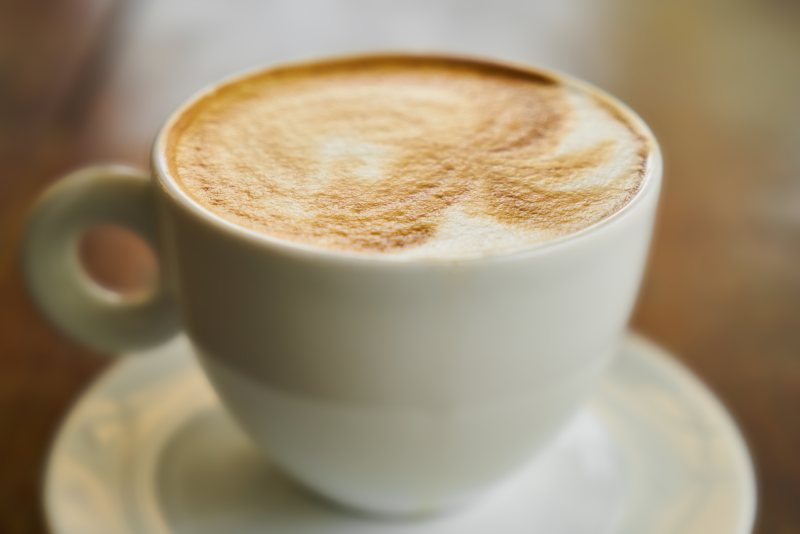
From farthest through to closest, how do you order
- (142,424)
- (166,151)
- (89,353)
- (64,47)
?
(64,47) → (89,353) → (142,424) → (166,151)

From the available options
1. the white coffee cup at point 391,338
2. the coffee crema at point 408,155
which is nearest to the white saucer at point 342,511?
the white coffee cup at point 391,338

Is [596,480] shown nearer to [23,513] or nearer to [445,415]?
[445,415]

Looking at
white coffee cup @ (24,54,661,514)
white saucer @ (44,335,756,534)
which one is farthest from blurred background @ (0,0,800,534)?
white coffee cup @ (24,54,661,514)

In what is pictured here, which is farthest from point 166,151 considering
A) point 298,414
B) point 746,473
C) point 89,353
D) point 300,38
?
point 300,38

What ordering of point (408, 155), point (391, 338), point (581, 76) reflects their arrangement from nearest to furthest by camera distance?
point (391, 338) → point (408, 155) → point (581, 76)

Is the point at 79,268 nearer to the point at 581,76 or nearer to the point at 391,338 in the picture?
the point at 391,338

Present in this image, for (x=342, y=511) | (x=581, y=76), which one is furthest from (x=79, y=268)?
(x=581, y=76)
